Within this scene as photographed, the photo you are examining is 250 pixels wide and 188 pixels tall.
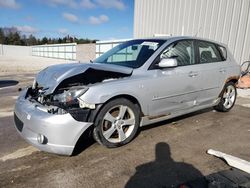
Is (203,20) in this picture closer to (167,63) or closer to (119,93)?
(167,63)

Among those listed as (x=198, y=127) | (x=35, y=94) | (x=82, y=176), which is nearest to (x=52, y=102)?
(x=35, y=94)

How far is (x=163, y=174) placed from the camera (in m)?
2.76

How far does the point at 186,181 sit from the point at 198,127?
2007 mm

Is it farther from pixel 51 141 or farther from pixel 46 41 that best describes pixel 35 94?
pixel 46 41

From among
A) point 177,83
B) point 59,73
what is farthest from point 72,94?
point 177,83

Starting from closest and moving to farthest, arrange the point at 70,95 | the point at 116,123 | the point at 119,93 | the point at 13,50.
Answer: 1. the point at 70,95
2. the point at 119,93
3. the point at 116,123
4. the point at 13,50

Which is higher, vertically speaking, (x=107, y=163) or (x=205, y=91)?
(x=205, y=91)

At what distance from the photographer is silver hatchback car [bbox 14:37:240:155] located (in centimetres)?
291

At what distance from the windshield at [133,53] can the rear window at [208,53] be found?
3.17 feet

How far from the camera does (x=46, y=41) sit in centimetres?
7862

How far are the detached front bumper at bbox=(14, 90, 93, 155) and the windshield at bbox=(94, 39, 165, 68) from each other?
1.44 m

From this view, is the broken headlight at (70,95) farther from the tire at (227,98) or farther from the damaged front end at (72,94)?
the tire at (227,98)

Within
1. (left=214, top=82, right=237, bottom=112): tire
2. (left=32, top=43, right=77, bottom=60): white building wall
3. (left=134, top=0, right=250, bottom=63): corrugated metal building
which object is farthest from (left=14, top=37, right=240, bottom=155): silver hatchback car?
(left=32, top=43, right=77, bottom=60): white building wall

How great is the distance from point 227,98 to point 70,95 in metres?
3.92
